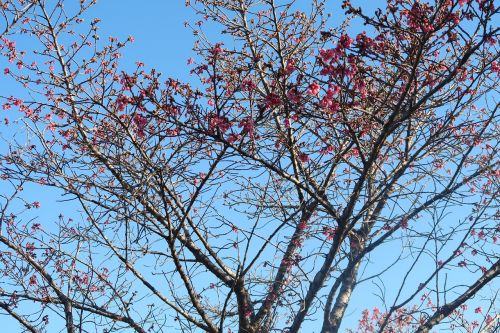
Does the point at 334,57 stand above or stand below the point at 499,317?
above

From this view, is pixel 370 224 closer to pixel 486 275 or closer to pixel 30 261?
pixel 486 275

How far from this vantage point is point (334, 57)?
176 inches

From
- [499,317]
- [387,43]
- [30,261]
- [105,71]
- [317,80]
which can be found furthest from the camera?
[105,71]

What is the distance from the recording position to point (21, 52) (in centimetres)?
693

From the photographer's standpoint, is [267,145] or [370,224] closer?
[267,145]

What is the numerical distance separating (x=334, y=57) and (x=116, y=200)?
2282mm

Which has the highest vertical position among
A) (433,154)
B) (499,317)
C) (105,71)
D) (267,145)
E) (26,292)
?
(105,71)

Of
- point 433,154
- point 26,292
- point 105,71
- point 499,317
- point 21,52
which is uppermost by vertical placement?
point 21,52

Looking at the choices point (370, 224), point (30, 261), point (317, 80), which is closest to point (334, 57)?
point (317, 80)

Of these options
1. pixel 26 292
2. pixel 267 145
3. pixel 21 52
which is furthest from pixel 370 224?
pixel 21 52

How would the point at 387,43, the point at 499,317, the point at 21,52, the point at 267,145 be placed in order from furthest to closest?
1. the point at 21,52
2. the point at 499,317
3. the point at 267,145
4. the point at 387,43

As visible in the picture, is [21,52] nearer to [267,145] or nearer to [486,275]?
[267,145]

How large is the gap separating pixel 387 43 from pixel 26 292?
13.4 ft

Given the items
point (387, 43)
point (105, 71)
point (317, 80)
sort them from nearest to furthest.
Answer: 1. point (317, 80)
2. point (387, 43)
3. point (105, 71)
